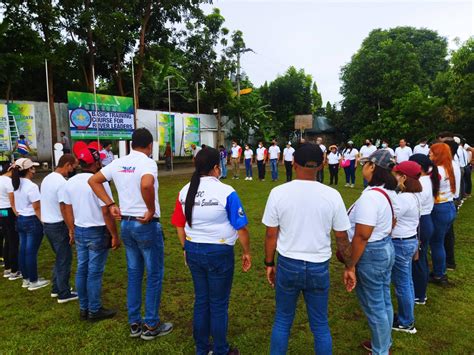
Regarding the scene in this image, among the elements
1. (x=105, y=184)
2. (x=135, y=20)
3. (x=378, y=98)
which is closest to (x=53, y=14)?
(x=135, y=20)

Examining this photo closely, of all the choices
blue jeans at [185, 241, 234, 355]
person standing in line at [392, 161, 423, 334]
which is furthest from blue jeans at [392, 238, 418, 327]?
blue jeans at [185, 241, 234, 355]

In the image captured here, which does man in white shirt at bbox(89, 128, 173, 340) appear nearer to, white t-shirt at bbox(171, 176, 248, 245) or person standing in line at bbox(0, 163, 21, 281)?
white t-shirt at bbox(171, 176, 248, 245)

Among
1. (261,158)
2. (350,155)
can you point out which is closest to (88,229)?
(350,155)

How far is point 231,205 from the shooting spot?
2758mm

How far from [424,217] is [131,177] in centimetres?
312

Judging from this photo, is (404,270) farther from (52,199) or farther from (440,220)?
(52,199)

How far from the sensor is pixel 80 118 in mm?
16781

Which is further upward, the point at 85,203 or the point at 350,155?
the point at 350,155

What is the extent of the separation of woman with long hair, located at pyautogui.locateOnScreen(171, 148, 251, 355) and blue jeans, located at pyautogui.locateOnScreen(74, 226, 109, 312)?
1.23 meters

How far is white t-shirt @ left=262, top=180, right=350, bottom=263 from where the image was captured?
243cm

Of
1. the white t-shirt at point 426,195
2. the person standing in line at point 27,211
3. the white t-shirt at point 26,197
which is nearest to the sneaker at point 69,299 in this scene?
the person standing in line at point 27,211

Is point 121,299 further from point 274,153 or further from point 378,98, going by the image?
point 378,98

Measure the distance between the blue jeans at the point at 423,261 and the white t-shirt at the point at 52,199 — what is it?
4.01 m

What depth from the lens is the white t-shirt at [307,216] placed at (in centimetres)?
243
